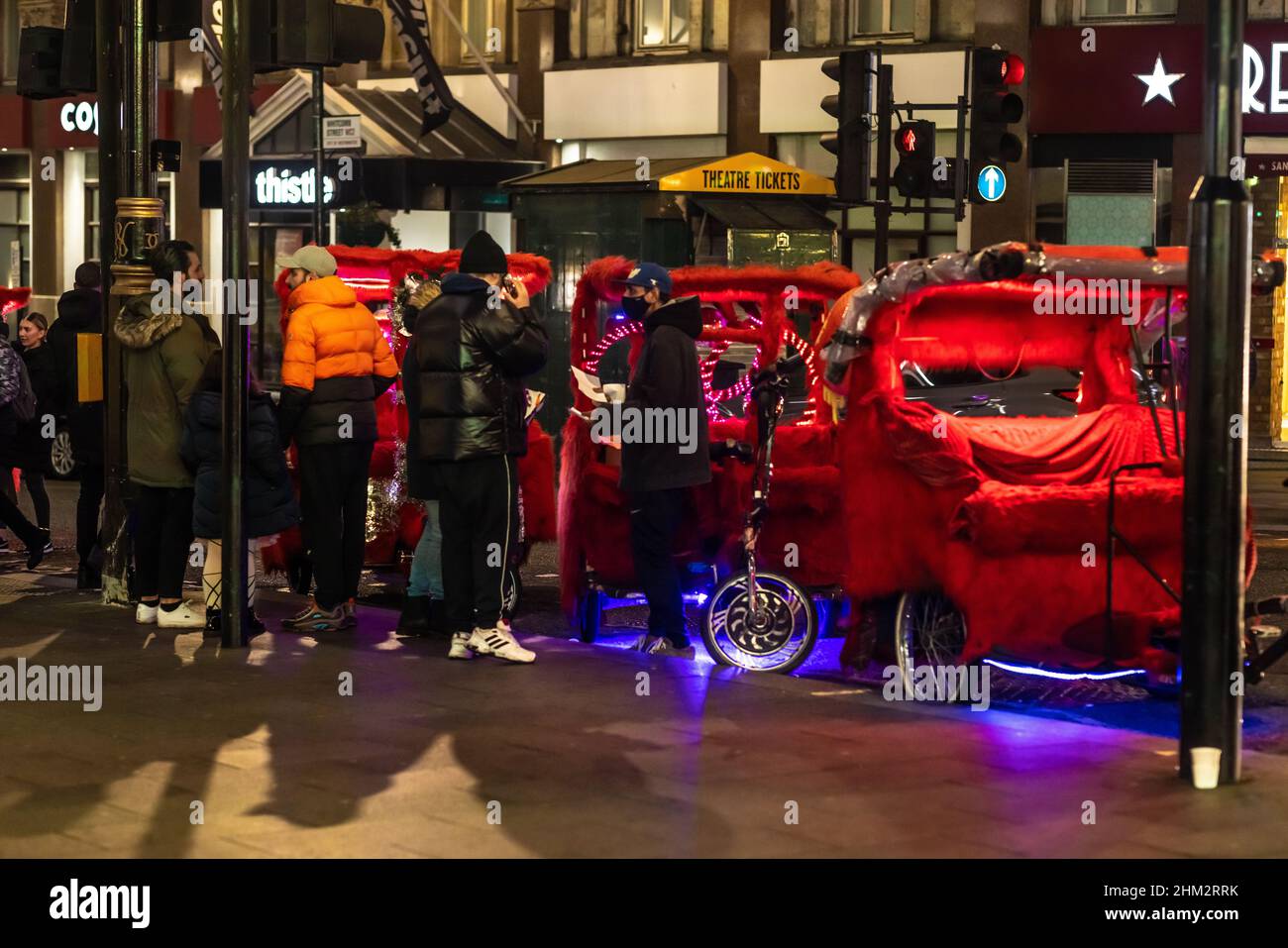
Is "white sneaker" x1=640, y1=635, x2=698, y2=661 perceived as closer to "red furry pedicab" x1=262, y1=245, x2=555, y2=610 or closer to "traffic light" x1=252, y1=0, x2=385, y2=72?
"red furry pedicab" x1=262, y1=245, x2=555, y2=610

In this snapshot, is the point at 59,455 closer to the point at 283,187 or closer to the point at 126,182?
the point at 126,182

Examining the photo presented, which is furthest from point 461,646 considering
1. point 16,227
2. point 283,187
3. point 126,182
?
point 16,227

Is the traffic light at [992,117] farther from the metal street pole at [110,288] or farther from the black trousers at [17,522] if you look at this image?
the black trousers at [17,522]

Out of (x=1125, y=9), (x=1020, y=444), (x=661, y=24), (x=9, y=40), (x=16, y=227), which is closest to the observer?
(x=1020, y=444)

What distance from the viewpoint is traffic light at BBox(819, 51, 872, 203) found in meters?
17.4

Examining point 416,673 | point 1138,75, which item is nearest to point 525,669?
point 416,673

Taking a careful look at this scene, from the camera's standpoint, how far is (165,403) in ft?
35.8

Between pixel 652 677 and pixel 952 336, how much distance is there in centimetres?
218

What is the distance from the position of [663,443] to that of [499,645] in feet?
3.98

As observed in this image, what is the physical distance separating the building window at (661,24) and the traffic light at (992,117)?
10.5 metres

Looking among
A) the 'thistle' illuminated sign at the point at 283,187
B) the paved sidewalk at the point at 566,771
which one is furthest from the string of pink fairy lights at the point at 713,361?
the 'thistle' illuminated sign at the point at 283,187

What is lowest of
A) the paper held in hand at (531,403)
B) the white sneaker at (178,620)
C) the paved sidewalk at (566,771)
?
the paved sidewalk at (566,771)

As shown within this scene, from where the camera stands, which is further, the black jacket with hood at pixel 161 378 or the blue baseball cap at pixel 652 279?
the black jacket with hood at pixel 161 378

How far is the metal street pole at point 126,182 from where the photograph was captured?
39.1 feet
